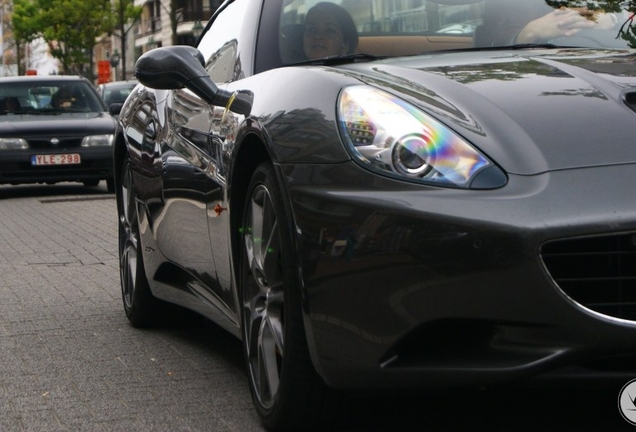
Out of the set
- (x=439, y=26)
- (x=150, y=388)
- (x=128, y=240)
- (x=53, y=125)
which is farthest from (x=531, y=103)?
(x=53, y=125)

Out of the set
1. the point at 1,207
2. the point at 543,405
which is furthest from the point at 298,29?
the point at 1,207

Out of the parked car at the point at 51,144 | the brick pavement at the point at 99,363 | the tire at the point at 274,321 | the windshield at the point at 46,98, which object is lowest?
the parked car at the point at 51,144

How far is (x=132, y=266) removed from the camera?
6.24 m

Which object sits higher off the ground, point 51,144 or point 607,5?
point 607,5

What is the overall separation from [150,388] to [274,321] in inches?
38.5

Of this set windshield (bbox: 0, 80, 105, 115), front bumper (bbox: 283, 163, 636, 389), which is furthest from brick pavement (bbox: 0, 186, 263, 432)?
windshield (bbox: 0, 80, 105, 115)

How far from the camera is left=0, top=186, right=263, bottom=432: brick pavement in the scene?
4.29 meters

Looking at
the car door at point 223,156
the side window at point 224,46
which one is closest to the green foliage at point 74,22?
the side window at point 224,46

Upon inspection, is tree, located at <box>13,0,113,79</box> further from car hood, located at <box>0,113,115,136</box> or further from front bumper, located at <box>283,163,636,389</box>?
front bumper, located at <box>283,163,636,389</box>

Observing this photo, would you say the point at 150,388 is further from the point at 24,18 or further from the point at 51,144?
the point at 24,18

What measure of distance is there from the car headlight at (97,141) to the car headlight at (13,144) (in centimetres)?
72

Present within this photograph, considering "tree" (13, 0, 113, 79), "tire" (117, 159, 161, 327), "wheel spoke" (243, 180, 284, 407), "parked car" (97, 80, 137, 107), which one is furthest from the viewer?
"tree" (13, 0, 113, 79)

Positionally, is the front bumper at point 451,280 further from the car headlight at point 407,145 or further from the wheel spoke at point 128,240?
the wheel spoke at point 128,240

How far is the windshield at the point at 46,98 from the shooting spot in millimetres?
17859
